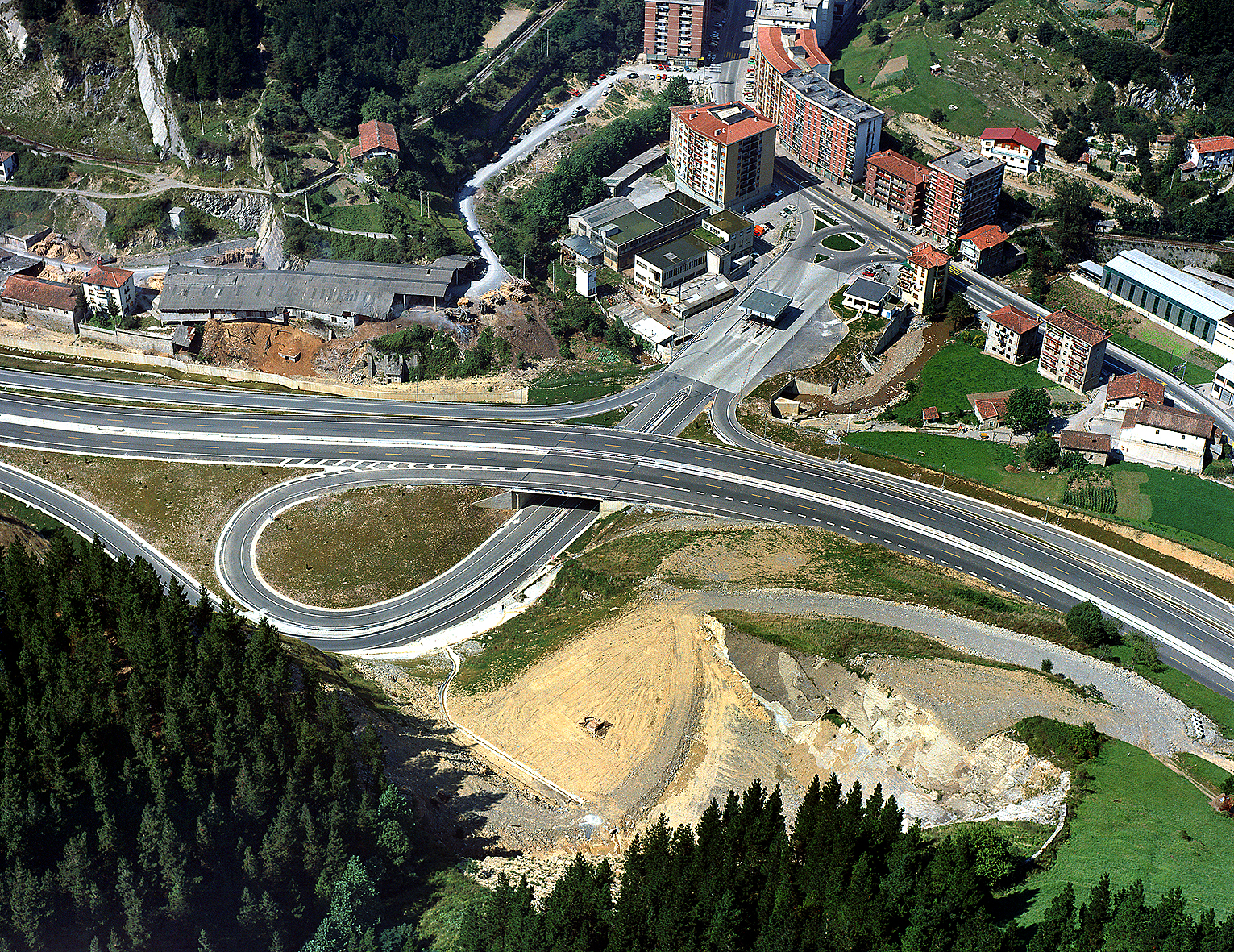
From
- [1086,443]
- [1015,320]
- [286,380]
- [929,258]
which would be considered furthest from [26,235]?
[1086,443]

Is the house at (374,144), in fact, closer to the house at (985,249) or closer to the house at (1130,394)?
the house at (985,249)

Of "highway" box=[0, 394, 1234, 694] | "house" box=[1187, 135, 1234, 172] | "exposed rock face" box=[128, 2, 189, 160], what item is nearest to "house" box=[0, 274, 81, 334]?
"highway" box=[0, 394, 1234, 694]

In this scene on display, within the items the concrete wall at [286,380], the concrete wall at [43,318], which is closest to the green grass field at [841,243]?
the concrete wall at [286,380]

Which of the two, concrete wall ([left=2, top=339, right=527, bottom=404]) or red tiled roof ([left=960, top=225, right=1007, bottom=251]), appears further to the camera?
red tiled roof ([left=960, top=225, right=1007, bottom=251])

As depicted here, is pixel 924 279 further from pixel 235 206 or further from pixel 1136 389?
pixel 235 206

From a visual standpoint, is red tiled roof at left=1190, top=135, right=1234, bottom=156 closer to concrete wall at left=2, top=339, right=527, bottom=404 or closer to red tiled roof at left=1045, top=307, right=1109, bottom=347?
A: red tiled roof at left=1045, top=307, right=1109, bottom=347

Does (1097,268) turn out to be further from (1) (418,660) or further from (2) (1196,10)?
(1) (418,660)
